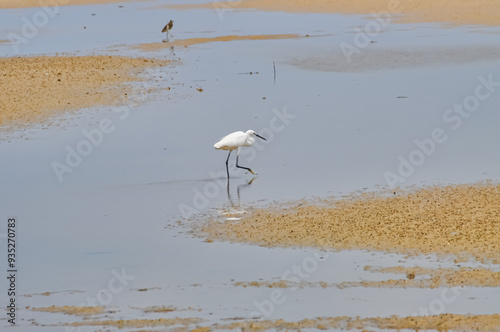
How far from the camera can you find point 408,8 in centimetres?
3778

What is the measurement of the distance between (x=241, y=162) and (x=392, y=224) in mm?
4908

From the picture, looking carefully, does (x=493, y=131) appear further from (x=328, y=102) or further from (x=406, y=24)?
(x=406, y=24)

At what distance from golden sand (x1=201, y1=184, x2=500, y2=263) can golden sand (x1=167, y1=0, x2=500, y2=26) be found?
21.1 metres

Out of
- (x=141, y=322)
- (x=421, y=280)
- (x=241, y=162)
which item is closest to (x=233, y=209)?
(x=241, y=162)

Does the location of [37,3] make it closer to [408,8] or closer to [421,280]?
[408,8]

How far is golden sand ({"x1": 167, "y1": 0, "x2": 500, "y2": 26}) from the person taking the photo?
34281mm

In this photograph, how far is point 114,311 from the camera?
368 inches

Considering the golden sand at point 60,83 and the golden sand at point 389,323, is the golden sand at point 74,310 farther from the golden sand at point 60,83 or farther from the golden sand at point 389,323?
the golden sand at point 60,83

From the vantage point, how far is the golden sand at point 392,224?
10.8m

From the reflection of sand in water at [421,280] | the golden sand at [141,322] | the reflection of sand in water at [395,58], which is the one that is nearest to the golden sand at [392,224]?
the reflection of sand in water at [421,280]

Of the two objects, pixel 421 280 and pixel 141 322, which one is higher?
pixel 421 280

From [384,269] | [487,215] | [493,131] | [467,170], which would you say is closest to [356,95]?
[493,131]

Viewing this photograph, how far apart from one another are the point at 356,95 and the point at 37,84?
7707 mm

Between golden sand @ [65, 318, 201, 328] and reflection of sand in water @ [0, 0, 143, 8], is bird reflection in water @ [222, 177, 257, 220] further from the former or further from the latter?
reflection of sand in water @ [0, 0, 143, 8]
